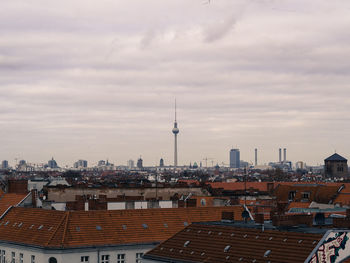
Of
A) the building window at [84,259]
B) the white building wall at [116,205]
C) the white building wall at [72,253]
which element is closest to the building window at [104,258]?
the white building wall at [72,253]

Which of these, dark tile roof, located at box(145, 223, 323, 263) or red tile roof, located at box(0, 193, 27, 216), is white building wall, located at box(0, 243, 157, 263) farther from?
red tile roof, located at box(0, 193, 27, 216)

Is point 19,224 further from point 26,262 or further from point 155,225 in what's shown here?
point 155,225

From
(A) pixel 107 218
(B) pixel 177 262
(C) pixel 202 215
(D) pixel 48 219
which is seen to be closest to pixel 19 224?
(D) pixel 48 219

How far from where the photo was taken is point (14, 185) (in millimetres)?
108500

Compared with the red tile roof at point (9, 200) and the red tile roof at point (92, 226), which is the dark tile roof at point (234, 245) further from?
the red tile roof at point (9, 200)

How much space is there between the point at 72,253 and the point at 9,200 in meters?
24.8

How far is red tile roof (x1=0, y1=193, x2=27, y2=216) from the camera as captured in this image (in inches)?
3647

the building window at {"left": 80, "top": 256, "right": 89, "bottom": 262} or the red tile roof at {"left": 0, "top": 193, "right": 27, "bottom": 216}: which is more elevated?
the red tile roof at {"left": 0, "top": 193, "right": 27, "bottom": 216}

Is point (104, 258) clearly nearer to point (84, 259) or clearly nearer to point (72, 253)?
point (84, 259)

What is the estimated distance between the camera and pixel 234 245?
58.7 meters

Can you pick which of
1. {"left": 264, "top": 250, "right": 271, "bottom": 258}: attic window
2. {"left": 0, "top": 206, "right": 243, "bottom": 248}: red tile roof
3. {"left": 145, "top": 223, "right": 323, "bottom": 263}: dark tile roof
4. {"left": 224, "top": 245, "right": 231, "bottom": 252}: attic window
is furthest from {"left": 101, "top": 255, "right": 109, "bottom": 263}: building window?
{"left": 264, "top": 250, "right": 271, "bottom": 258}: attic window

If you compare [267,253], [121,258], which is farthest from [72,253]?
[267,253]

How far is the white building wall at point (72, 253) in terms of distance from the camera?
7288cm

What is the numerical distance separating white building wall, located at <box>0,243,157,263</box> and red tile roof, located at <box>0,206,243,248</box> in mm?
567
